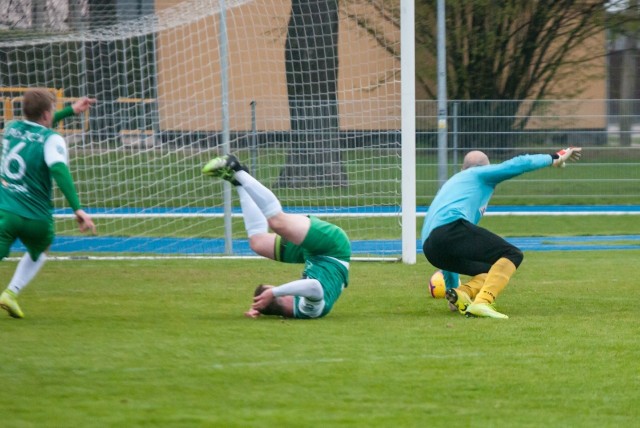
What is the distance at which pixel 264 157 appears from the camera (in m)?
15.7

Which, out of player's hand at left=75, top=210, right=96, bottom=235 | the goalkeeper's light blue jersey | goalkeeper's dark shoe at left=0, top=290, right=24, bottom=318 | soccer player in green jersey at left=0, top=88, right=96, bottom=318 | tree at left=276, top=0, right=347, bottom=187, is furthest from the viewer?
tree at left=276, top=0, right=347, bottom=187

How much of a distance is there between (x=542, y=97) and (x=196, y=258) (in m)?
13.1

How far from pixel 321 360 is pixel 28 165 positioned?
3.19m

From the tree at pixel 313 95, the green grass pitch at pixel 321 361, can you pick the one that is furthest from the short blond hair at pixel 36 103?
the tree at pixel 313 95

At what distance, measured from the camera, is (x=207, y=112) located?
52.1ft

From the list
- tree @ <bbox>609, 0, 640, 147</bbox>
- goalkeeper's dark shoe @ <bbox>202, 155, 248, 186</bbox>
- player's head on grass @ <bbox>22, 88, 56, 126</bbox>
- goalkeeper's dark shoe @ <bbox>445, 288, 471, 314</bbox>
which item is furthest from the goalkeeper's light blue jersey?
tree @ <bbox>609, 0, 640, 147</bbox>

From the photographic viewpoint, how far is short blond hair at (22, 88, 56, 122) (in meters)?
8.72

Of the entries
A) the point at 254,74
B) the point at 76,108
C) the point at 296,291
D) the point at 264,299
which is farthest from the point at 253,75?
the point at 296,291

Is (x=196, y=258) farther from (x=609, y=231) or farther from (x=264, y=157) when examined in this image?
(x=609, y=231)

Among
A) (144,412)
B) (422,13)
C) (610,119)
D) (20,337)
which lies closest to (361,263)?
(20,337)

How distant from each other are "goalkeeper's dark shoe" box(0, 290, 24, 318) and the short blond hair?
1.42m

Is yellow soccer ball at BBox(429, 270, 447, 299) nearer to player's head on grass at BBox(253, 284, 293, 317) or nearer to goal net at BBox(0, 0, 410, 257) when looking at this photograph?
player's head on grass at BBox(253, 284, 293, 317)

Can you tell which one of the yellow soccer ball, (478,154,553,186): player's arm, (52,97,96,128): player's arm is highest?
(52,97,96,128): player's arm

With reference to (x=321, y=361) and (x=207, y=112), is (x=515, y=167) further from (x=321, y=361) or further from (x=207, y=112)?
(x=207, y=112)
